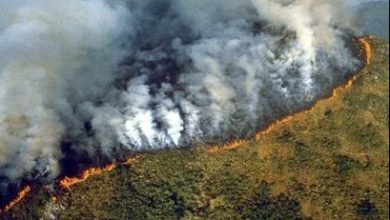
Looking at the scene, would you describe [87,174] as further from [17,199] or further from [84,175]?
[17,199]

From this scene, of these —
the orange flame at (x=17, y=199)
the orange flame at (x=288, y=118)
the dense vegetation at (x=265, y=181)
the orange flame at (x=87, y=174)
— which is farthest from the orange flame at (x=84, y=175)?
the orange flame at (x=288, y=118)

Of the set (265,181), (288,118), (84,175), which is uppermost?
(288,118)

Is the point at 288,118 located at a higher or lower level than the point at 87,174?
higher

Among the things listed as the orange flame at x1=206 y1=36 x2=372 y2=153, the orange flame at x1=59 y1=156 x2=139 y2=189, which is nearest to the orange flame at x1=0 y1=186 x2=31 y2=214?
the orange flame at x1=59 y1=156 x2=139 y2=189

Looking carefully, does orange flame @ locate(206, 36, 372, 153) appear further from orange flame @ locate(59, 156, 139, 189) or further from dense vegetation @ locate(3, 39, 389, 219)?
orange flame @ locate(59, 156, 139, 189)

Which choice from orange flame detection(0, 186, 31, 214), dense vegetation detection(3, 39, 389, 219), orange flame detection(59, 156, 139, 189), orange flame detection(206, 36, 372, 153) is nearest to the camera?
orange flame detection(0, 186, 31, 214)

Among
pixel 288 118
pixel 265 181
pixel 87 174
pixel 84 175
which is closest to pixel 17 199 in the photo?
pixel 84 175
